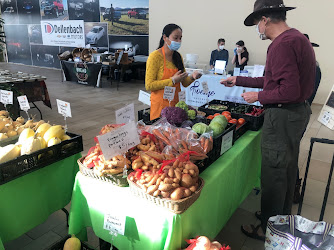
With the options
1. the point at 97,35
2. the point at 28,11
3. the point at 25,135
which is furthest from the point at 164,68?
the point at 28,11

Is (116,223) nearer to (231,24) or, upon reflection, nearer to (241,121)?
(241,121)

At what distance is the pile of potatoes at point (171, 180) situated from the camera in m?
1.17

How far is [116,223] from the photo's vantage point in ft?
4.17

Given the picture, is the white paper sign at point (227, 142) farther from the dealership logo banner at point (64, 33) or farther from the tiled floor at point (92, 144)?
the dealership logo banner at point (64, 33)

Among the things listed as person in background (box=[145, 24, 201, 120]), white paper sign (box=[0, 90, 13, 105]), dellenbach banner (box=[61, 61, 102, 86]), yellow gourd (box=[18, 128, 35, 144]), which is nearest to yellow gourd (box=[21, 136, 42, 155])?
yellow gourd (box=[18, 128, 35, 144])

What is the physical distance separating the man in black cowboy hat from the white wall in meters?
6.14

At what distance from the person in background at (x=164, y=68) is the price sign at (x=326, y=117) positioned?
4.05 meters

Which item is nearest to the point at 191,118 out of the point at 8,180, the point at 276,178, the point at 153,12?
the point at 276,178

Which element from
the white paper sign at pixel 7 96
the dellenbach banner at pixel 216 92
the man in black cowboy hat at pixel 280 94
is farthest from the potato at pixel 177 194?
the dellenbach banner at pixel 216 92

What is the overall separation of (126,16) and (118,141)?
32.3 ft

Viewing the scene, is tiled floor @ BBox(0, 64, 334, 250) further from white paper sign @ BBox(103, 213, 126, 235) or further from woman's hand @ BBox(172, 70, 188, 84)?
woman's hand @ BBox(172, 70, 188, 84)

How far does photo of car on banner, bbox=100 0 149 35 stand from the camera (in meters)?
9.78

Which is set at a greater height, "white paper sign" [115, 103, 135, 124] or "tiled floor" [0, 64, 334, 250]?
"white paper sign" [115, 103, 135, 124]

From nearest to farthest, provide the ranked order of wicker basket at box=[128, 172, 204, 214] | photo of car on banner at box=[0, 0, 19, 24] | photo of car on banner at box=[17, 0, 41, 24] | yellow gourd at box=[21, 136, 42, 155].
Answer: wicker basket at box=[128, 172, 204, 214]
yellow gourd at box=[21, 136, 42, 155]
photo of car on banner at box=[17, 0, 41, 24]
photo of car on banner at box=[0, 0, 19, 24]
